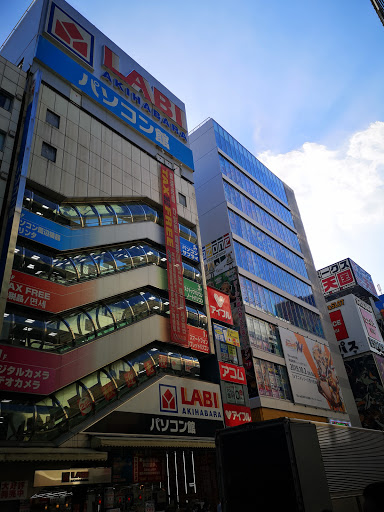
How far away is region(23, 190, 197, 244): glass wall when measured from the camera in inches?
731

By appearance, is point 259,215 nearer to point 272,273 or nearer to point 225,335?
point 272,273

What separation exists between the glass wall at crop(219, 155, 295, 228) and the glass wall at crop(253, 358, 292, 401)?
22532 mm

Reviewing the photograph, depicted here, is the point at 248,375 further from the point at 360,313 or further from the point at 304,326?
the point at 360,313

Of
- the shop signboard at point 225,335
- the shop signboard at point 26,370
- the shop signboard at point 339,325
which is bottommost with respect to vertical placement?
the shop signboard at point 26,370

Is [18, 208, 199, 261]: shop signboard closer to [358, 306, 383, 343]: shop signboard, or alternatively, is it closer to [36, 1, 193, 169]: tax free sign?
[36, 1, 193, 169]: tax free sign

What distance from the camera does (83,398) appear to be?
54.6 feet

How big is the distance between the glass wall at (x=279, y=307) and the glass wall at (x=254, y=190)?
14.2 m

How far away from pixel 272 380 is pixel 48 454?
2445 centimetres

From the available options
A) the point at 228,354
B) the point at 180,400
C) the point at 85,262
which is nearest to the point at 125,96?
the point at 85,262

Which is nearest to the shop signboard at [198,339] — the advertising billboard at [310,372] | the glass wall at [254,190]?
the advertising billboard at [310,372]

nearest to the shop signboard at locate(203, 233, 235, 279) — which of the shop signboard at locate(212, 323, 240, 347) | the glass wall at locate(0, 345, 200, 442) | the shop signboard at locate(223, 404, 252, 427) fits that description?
the shop signboard at locate(212, 323, 240, 347)

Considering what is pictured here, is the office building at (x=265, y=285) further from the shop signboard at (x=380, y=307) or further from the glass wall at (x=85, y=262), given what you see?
the shop signboard at (x=380, y=307)

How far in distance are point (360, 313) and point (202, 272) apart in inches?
1568

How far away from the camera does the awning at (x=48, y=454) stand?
12.3m
